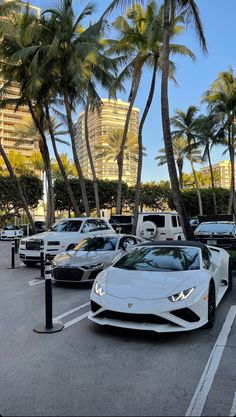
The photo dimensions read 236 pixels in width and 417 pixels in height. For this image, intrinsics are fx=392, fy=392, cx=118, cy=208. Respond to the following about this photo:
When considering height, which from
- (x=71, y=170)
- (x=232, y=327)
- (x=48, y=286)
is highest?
(x=71, y=170)

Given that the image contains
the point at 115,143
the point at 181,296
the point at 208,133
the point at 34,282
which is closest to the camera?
the point at 181,296

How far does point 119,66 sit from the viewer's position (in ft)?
80.8

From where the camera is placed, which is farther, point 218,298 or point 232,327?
point 218,298

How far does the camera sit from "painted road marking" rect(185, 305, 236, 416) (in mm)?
3545

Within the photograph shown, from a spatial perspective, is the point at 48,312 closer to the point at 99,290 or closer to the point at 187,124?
the point at 99,290

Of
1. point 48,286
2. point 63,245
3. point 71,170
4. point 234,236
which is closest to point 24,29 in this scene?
point 63,245

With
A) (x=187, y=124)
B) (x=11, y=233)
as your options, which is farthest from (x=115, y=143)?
(x=11, y=233)

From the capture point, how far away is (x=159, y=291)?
5438mm

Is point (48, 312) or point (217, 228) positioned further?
point (217, 228)

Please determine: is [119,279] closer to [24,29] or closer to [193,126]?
[24,29]

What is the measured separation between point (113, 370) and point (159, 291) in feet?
4.55

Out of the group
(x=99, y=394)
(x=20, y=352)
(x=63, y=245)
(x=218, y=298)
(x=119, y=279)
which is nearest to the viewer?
(x=99, y=394)

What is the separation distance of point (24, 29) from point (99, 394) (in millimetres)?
21771

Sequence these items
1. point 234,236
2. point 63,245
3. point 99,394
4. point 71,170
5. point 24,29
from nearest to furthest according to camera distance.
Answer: point 99,394
point 63,245
point 234,236
point 24,29
point 71,170
